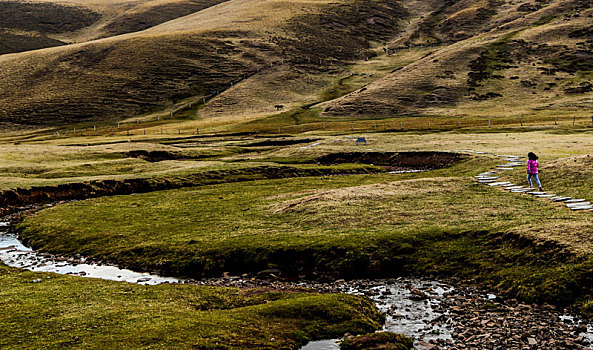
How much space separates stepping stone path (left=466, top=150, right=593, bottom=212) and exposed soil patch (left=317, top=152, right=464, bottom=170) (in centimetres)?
650

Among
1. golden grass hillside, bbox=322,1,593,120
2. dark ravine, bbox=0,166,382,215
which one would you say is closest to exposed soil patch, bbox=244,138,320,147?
dark ravine, bbox=0,166,382,215

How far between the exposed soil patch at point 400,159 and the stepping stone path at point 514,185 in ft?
21.3

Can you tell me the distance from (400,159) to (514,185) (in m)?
32.7

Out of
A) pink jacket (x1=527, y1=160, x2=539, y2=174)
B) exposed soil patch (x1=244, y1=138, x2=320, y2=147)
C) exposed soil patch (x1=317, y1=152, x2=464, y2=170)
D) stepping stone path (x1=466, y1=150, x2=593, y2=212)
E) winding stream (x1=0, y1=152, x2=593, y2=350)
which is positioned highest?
pink jacket (x1=527, y1=160, x2=539, y2=174)

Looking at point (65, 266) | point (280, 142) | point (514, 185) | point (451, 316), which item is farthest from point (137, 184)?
point (451, 316)

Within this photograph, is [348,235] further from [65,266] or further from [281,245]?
[65,266]

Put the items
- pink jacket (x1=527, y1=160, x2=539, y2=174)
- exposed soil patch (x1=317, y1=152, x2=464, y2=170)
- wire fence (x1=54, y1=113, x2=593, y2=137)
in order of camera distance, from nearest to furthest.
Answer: pink jacket (x1=527, y1=160, x2=539, y2=174) < exposed soil patch (x1=317, y1=152, x2=464, y2=170) < wire fence (x1=54, y1=113, x2=593, y2=137)

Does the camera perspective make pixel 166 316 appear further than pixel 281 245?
No

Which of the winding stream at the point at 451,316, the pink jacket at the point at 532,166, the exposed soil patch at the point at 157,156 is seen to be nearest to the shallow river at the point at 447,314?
the winding stream at the point at 451,316

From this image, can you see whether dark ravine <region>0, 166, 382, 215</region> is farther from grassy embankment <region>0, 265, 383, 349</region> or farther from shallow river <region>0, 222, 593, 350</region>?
grassy embankment <region>0, 265, 383, 349</region>

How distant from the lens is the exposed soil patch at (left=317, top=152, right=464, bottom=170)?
224ft

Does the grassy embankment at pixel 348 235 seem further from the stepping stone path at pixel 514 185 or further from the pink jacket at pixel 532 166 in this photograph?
the pink jacket at pixel 532 166

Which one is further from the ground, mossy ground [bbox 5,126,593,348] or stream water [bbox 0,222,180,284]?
mossy ground [bbox 5,126,593,348]

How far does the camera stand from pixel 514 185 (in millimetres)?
42156
